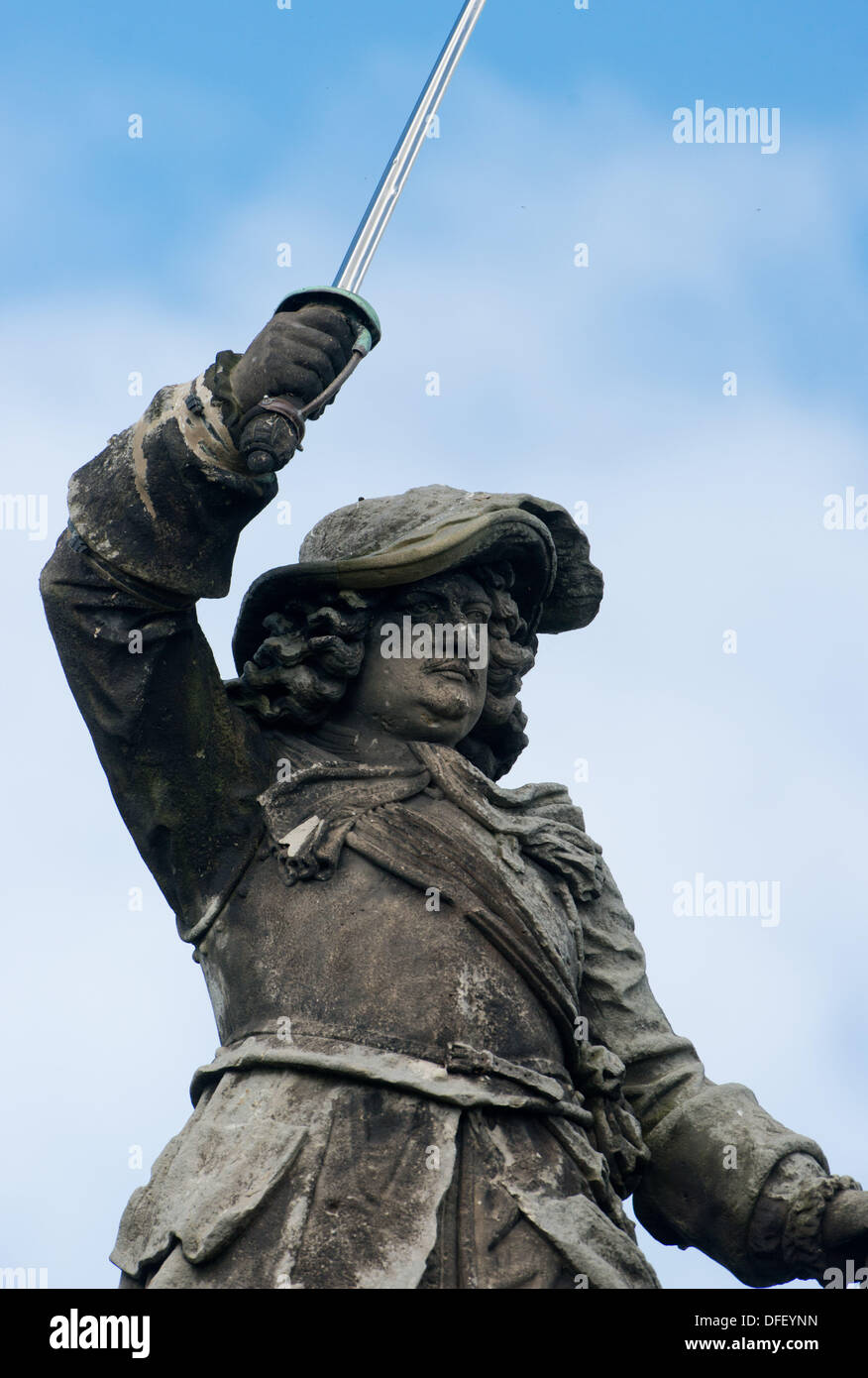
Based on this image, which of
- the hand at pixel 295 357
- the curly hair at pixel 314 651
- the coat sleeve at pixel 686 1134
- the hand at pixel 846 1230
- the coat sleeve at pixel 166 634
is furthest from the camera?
the curly hair at pixel 314 651

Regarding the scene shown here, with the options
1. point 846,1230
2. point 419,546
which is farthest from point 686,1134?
point 419,546

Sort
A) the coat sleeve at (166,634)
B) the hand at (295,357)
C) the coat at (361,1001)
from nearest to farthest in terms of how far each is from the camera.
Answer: the coat at (361,1001)
the hand at (295,357)
the coat sleeve at (166,634)

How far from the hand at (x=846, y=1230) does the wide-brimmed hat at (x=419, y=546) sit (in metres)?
2.64

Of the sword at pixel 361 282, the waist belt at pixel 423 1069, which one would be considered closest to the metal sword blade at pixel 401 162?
the sword at pixel 361 282

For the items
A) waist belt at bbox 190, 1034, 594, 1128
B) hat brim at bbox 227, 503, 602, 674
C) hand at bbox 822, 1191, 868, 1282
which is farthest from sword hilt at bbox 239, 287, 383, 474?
hand at bbox 822, 1191, 868, 1282

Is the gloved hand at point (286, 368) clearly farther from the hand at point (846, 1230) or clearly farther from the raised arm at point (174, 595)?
the hand at point (846, 1230)

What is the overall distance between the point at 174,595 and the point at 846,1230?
323cm

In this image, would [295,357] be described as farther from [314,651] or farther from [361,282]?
[314,651]

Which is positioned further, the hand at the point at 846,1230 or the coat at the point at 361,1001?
the hand at the point at 846,1230

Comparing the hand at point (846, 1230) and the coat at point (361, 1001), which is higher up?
the coat at point (361, 1001)

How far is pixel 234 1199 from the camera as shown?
7660mm

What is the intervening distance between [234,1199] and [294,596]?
245 centimetres

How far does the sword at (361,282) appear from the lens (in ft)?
26.1
